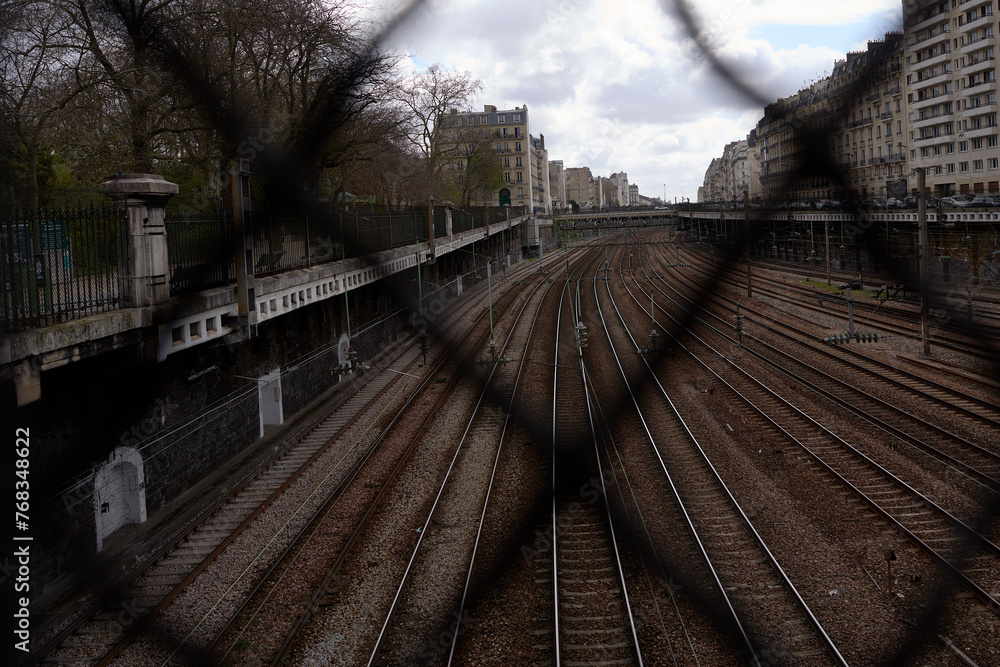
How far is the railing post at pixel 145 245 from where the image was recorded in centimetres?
461

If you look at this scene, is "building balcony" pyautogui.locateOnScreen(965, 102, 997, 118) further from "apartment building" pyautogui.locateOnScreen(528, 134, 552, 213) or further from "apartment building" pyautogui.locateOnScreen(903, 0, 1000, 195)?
"apartment building" pyautogui.locateOnScreen(528, 134, 552, 213)

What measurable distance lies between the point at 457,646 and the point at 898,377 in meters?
12.3

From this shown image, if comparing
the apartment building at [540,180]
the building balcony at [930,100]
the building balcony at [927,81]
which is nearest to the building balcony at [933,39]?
the building balcony at [927,81]

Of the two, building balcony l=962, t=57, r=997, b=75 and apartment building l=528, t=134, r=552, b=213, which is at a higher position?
apartment building l=528, t=134, r=552, b=213

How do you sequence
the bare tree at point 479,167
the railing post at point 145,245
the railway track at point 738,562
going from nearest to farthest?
the bare tree at point 479,167, the railing post at point 145,245, the railway track at point 738,562

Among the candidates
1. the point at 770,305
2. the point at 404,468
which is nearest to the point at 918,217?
the point at 404,468

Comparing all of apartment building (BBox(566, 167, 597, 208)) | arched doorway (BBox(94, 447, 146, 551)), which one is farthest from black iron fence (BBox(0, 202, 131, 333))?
apartment building (BBox(566, 167, 597, 208))

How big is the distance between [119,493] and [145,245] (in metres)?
3.95

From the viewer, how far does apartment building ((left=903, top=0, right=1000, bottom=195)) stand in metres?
1.02

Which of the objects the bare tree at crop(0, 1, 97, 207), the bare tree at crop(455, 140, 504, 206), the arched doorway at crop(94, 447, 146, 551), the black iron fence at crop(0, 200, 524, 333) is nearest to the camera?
the bare tree at crop(0, 1, 97, 207)

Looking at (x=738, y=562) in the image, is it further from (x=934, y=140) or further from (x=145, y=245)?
(x=934, y=140)

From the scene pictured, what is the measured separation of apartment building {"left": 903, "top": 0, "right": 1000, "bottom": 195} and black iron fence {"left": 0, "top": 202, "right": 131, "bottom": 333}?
3.88 metres

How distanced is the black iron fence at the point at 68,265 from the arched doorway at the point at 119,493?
250cm

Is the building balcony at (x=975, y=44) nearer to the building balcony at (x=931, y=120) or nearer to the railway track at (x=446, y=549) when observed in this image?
the building balcony at (x=931, y=120)
